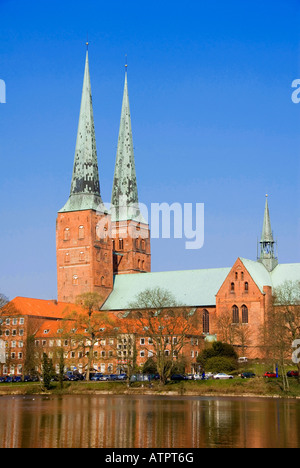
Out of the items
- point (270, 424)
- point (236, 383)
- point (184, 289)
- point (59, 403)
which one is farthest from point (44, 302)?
point (270, 424)

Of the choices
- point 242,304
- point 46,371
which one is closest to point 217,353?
point 242,304

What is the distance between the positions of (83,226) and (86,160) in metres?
9.45

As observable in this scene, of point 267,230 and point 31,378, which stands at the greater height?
point 267,230

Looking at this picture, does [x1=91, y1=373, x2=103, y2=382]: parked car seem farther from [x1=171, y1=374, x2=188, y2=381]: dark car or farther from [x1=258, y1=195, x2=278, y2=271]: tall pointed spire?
[x1=258, y1=195, x2=278, y2=271]: tall pointed spire

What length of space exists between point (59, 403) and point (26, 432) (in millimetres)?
21262

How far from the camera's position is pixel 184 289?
374 feet

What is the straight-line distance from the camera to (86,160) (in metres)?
115

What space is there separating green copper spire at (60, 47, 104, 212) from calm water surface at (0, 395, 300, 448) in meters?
56.6

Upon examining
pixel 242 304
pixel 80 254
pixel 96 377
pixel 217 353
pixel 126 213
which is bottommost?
pixel 96 377

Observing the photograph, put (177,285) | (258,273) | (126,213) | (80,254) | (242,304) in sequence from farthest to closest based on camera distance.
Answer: (126,213) < (177,285) < (80,254) < (258,273) < (242,304)

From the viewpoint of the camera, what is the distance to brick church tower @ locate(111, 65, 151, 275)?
129 meters

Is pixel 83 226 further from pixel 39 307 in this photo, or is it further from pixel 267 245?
pixel 267 245

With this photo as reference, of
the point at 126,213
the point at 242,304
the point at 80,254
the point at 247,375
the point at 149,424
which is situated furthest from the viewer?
the point at 126,213
